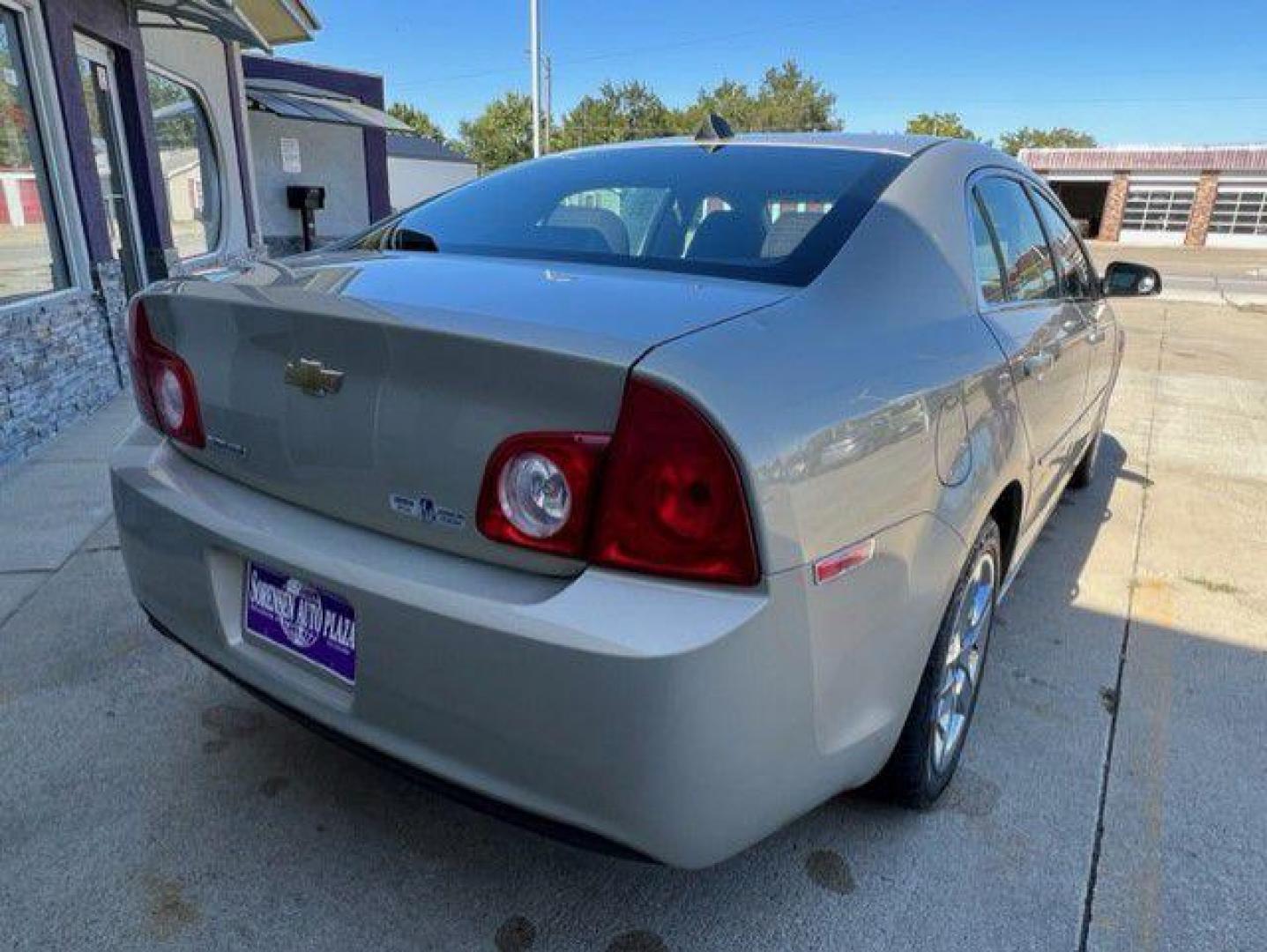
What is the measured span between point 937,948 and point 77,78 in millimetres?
6665

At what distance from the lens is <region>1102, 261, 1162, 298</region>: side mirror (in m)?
3.86

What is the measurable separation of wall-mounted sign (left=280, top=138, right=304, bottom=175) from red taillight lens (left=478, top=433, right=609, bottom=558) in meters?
17.0

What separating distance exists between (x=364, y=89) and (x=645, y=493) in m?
20.9

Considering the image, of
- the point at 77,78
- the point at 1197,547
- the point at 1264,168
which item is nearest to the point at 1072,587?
the point at 1197,547

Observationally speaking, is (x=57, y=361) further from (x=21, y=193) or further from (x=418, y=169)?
(x=418, y=169)

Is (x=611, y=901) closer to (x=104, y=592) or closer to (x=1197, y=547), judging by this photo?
(x=104, y=592)

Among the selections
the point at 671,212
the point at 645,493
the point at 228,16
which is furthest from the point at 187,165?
the point at 645,493

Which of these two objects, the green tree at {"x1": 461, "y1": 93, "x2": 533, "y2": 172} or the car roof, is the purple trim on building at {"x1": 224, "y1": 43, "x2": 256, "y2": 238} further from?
the green tree at {"x1": 461, "y1": 93, "x2": 533, "y2": 172}

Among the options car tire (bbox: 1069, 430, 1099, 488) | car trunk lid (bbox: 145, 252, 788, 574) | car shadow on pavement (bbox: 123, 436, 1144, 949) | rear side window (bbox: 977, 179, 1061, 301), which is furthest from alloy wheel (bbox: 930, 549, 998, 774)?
car tire (bbox: 1069, 430, 1099, 488)

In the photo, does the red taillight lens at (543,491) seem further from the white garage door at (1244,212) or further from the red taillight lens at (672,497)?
the white garage door at (1244,212)

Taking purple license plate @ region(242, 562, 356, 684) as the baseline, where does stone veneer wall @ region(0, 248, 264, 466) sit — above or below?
below

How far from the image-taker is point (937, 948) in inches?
70.2

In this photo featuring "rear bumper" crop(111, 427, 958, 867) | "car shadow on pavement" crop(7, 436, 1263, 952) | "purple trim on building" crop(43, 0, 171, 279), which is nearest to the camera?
"rear bumper" crop(111, 427, 958, 867)

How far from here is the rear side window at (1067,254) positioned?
3.23 meters
